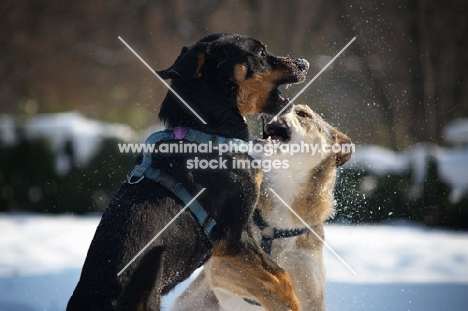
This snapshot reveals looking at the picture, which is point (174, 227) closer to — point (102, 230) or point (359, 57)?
point (102, 230)

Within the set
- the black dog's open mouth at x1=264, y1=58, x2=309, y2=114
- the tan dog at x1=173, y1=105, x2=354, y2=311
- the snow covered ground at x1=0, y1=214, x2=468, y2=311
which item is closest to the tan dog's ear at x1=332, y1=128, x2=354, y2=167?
the tan dog at x1=173, y1=105, x2=354, y2=311

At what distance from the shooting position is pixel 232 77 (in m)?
3.92

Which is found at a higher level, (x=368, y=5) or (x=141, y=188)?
(x=368, y=5)

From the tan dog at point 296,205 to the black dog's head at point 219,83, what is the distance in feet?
A: 2.00

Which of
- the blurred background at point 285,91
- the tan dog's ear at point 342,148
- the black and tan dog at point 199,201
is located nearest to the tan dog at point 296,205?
the tan dog's ear at point 342,148

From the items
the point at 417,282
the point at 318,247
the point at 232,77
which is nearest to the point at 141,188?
the point at 232,77

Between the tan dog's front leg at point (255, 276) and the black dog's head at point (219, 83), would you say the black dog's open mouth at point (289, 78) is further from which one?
the tan dog's front leg at point (255, 276)

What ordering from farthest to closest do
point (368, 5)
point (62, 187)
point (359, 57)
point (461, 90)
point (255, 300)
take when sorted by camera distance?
point (461, 90)
point (368, 5)
point (359, 57)
point (62, 187)
point (255, 300)

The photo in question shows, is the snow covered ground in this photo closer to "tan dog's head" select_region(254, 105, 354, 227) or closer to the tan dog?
the tan dog

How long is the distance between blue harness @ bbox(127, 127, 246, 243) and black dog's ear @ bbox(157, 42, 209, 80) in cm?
31

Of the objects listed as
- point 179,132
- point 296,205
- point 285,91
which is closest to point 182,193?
point 179,132

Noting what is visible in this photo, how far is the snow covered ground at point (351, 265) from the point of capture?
5719mm

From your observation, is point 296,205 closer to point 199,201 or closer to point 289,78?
point 289,78

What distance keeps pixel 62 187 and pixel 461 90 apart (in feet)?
36.8
